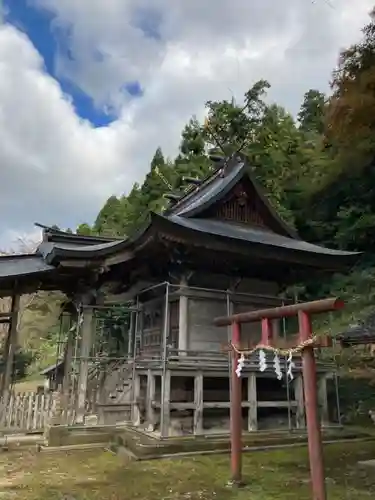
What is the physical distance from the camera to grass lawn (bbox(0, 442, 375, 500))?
5797mm

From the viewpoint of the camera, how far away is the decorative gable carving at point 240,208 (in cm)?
1291

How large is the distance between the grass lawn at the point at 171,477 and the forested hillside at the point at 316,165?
17.1 ft

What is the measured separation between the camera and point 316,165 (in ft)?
84.9

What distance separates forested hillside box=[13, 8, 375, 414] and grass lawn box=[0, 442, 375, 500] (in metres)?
5.20

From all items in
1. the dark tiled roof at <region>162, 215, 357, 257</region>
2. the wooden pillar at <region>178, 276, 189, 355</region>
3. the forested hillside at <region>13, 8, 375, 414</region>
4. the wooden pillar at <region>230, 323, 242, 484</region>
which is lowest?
the wooden pillar at <region>230, 323, 242, 484</region>

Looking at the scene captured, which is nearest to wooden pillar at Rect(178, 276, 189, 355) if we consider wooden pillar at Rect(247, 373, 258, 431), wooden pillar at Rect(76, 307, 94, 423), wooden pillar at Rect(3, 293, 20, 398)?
wooden pillar at Rect(247, 373, 258, 431)

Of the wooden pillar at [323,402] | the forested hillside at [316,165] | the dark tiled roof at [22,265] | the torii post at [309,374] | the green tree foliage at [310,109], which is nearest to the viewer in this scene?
the torii post at [309,374]

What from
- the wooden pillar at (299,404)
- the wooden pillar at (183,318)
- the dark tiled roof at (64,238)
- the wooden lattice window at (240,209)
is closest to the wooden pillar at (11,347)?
the dark tiled roof at (64,238)

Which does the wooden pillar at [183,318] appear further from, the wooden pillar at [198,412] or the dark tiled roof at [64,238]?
the dark tiled roof at [64,238]

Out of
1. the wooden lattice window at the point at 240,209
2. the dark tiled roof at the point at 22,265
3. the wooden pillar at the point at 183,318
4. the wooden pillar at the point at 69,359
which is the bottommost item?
the wooden pillar at the point at 69,359

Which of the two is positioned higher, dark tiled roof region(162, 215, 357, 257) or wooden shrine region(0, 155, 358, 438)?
dark tiled roof region(162, 215, 357, 257)

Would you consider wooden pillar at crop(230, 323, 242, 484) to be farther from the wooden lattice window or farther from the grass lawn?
the wooden lattice window

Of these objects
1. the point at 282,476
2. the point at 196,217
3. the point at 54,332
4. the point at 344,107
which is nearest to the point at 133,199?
→ the point at 54,332

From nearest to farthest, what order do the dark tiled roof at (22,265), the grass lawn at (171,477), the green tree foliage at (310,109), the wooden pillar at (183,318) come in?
the grass lawn at (171,477) < the dark tiled roof at (22,265) < the wooden pillar at (183,318) < the green tree foliage at (310,109)
